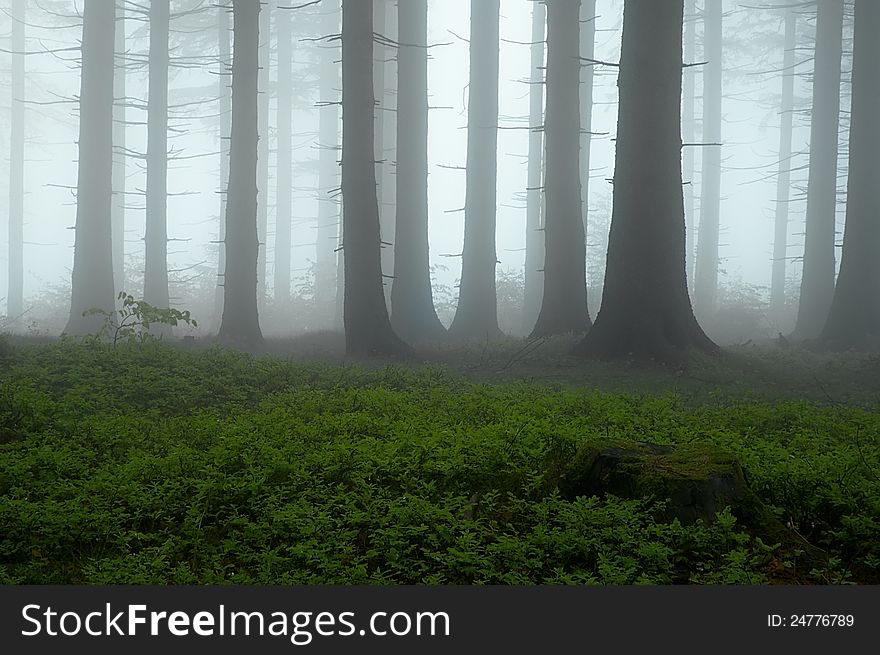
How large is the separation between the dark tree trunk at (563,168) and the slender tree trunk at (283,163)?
1888 centimetres

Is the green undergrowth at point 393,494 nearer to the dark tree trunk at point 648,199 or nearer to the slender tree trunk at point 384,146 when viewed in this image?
the dark tree trunk at point 648,199

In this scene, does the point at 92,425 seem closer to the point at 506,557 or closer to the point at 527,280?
the point at 506,557

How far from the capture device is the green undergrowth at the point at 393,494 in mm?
4445

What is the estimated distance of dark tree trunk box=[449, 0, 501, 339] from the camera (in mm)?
21562

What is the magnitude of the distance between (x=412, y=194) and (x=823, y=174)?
1335 centimetres

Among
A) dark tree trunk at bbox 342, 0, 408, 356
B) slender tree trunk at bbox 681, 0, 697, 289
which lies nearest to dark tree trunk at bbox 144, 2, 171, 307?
dark tree trunk at bbox 342, 0, 408, 356

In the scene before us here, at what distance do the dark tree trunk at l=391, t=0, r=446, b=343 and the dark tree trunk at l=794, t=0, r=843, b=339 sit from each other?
11435 millimetres

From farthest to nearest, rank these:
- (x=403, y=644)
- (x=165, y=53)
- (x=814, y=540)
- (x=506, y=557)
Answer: (x=165, y=53), (x=814, y=540), (x=506, y=557), (x=403, y=644)

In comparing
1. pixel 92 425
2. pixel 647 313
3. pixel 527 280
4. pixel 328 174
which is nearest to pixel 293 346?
pixel 647 313

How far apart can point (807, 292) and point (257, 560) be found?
72.7 ft

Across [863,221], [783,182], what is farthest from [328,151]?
[863,221]

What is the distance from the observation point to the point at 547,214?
19.2 m

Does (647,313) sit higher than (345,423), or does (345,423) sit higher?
(647,313)

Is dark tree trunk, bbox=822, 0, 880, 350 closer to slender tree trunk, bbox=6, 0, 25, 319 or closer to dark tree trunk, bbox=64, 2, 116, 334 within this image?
dark tree trunk, bbox=64, 2, 116, 334
